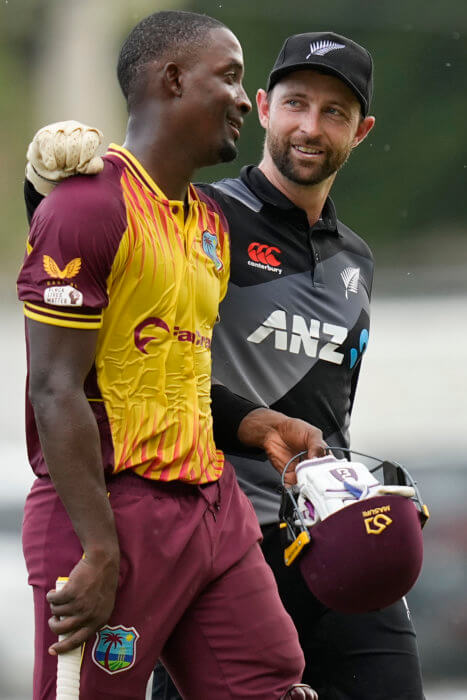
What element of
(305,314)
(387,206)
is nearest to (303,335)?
(305,314)

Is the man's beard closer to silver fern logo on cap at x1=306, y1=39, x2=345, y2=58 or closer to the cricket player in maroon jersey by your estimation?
silver fern logo on cap at x1=306, y1=39, x2=345, y2=58

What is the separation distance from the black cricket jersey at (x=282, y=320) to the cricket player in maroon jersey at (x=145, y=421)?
0.44 m

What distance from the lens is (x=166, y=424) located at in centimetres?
311

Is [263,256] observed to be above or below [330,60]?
below

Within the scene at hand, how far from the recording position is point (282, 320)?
12.7ft

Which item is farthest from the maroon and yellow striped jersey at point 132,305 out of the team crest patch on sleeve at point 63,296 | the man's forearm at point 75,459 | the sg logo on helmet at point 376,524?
the sg logo on helmet at point 376,524

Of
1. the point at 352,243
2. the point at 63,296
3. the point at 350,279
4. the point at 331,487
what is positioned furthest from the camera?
the point at 352,243

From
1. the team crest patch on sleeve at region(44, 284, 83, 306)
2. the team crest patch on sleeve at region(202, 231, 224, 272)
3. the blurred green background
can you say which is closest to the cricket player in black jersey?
the team crest patch on sleeve at region(202, 231, 224, 272)

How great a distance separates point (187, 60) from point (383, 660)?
1703 mm

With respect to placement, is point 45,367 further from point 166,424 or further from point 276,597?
point 276,597

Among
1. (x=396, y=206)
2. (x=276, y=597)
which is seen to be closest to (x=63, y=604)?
(x=276, y=597)

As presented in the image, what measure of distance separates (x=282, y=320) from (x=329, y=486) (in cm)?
79

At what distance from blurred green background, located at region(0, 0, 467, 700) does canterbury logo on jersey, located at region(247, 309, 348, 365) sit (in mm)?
2412

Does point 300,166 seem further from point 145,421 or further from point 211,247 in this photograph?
point 145,421
